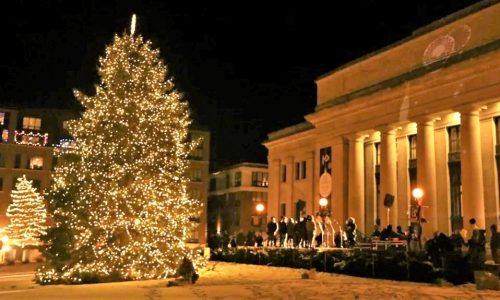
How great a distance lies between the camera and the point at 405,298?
44.4 ft

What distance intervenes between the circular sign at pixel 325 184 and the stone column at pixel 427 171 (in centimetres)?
833

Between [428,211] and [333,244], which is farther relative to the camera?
[333,244]

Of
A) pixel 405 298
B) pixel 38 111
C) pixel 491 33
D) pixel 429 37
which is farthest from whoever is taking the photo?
pixel 38 111

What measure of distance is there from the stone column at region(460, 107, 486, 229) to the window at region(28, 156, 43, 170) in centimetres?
4764

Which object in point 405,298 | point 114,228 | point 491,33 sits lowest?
point 405,298

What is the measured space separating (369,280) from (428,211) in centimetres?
1115

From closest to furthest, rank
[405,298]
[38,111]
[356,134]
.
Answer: [405,298] < [356,134] < [38,111]

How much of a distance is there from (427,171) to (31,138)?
4628 cm

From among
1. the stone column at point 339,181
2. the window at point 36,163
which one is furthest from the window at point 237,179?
the stone column at point 339,181

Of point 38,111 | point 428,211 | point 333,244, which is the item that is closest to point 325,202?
point 333,244

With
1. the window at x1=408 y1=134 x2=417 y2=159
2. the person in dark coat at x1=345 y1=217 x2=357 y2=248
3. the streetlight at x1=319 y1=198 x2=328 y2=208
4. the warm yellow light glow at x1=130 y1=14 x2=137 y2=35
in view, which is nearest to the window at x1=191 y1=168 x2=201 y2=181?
the streetlight at x1=319 y1=198 x2=328 y2=208

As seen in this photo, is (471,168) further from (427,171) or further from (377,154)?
(377,154)

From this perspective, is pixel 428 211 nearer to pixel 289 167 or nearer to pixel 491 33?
pixel 491 33

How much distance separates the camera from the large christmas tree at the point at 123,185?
19.3m
